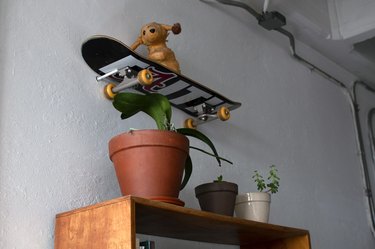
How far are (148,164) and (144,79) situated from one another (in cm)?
26

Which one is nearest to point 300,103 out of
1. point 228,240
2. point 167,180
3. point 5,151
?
point 228,240

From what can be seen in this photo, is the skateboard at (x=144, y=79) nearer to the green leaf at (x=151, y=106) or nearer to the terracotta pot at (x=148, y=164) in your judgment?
the green leaf at (x=151, y=106)

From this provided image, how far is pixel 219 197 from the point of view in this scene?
1.46 meters

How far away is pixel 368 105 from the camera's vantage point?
310 centimetres

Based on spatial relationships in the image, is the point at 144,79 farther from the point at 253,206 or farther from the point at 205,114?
the point at 253,206

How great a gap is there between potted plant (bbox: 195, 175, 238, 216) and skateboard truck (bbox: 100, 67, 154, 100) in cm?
35

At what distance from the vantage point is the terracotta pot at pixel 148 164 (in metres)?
1.23

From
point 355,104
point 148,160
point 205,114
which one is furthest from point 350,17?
point 148,160

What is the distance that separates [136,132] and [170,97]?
0.44 m

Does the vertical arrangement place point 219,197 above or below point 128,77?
below

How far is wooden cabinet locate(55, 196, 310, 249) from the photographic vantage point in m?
1.10

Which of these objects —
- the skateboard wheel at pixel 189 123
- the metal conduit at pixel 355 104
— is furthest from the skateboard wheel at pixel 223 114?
the metal conduit at pixel 355 104

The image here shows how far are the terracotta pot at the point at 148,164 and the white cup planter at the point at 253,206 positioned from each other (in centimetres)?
36

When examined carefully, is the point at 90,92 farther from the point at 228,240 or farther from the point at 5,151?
the point at 228,240
